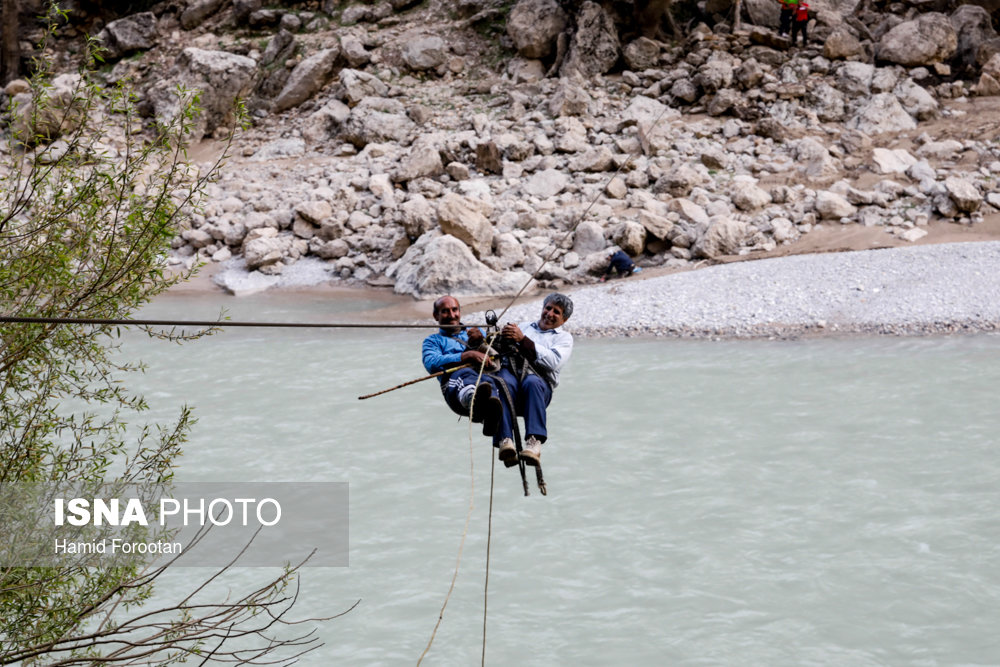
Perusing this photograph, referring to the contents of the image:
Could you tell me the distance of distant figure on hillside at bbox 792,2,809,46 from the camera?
2302 centimetres

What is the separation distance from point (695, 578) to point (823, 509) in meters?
1.92

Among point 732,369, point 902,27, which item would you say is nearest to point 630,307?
point 732,369

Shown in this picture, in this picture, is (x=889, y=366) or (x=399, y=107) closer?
(x=889, y=366)

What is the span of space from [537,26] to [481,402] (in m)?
20.6

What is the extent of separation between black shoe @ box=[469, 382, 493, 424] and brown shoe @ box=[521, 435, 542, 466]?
0.31 meters

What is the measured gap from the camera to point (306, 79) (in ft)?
81.6

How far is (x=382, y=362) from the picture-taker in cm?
1447

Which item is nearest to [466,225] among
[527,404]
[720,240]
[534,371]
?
[720,240]

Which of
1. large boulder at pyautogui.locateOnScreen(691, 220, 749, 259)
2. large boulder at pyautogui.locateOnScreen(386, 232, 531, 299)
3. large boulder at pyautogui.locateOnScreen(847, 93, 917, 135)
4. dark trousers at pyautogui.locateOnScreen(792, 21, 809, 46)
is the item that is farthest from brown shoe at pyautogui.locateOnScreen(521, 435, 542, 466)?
dark trousers at pyautogui.locateOnScreen(792, 21, 809, 46)

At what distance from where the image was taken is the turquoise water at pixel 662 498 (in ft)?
24.6

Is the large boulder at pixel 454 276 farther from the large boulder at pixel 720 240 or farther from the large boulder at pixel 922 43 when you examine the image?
the large boulder at pixel 922 43

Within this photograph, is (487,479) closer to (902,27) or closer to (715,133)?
(715,133)

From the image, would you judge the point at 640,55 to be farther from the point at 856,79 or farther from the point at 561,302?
the point at 561,302
